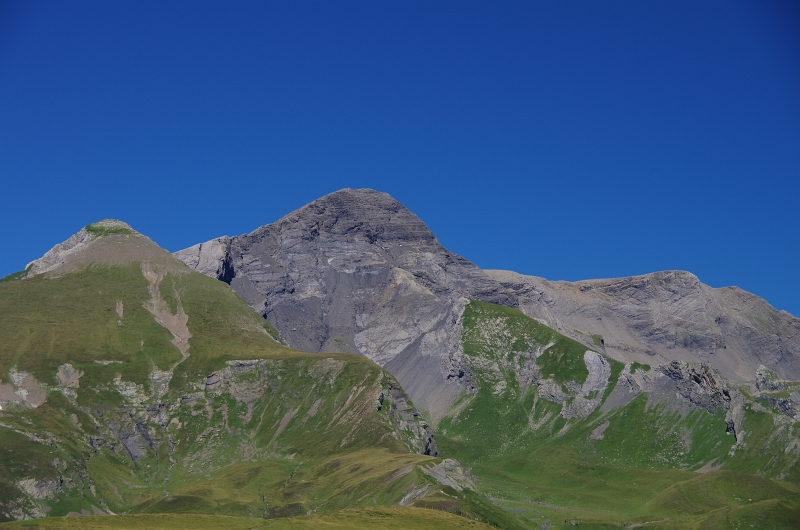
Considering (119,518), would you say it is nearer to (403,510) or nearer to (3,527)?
(3,527)

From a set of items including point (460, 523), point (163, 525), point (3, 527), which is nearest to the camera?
point (3, 527)

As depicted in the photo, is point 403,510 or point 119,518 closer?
point 119,518

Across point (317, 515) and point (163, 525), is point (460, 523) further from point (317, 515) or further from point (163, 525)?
point (163, 525)

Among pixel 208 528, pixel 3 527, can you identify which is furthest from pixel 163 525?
pixel 3 527

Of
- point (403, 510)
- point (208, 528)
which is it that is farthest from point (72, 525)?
point (403, 510)

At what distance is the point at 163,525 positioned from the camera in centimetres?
16412

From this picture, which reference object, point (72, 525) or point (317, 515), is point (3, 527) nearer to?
point (72, 525)

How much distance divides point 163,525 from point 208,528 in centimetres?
801

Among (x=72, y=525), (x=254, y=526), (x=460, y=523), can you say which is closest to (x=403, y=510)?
(x=460, y=523)

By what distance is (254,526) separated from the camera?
167875 millimetres

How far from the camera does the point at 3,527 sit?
5906 inches

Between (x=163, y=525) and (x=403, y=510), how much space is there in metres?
47.5

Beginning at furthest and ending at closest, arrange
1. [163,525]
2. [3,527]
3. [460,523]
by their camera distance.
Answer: [460,523] < [163,525] < [3,527]

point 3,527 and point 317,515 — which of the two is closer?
point 3,527
